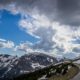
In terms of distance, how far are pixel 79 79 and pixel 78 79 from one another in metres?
0.21

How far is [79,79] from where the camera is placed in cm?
4434

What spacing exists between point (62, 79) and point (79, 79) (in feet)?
11.9

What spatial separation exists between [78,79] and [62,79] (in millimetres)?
3413

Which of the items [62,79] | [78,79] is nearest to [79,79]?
[78,79]

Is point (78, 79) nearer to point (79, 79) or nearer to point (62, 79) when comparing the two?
point (79, 79)

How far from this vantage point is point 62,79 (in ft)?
139

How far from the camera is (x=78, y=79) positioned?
145ft
